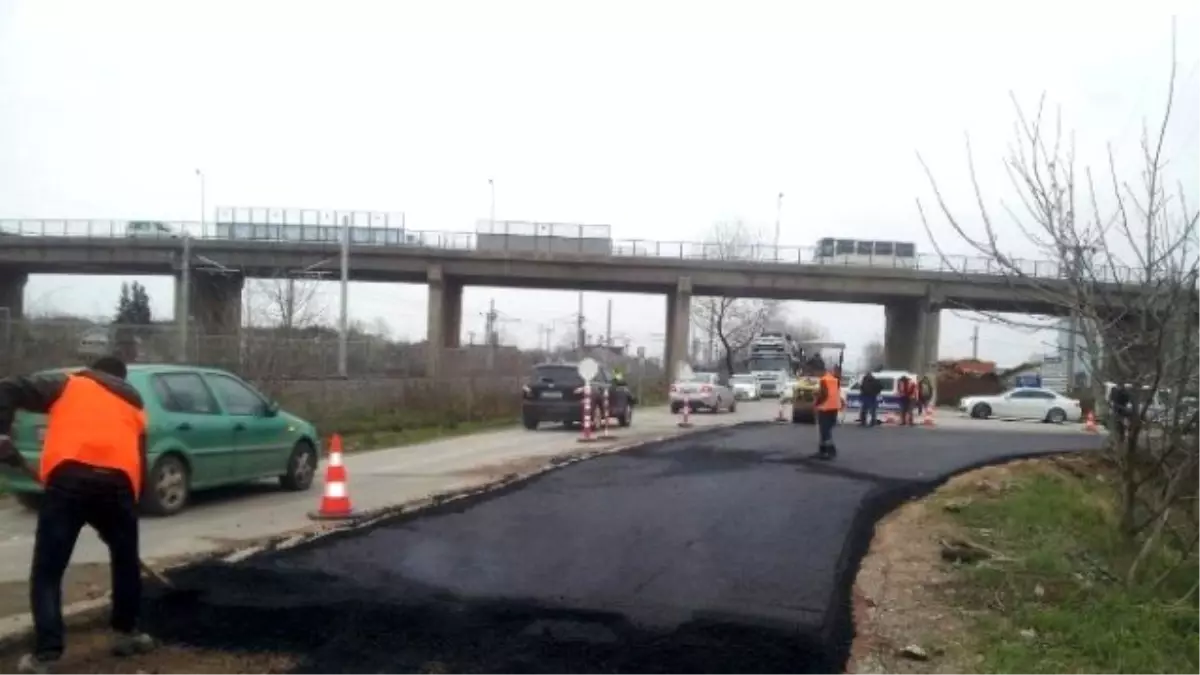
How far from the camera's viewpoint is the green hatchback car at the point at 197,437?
10.5 metres

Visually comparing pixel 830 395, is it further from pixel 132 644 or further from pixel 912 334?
pixel 912 334

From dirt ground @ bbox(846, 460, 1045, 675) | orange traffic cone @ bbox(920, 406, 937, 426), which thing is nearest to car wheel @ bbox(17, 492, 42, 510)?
dirt ground @ bbox(846, 460, 1045, 675)

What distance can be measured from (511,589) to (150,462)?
16.2ft

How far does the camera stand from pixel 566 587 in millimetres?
7395

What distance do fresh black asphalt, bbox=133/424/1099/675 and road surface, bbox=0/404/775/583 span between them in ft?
4.33

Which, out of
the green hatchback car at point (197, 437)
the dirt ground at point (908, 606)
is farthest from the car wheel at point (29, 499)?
the dirt ground at point (908, 606)

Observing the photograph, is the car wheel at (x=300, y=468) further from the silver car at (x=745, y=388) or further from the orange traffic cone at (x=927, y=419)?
the silver car at (x=745, y=388)

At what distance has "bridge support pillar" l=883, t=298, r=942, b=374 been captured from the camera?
57.7m

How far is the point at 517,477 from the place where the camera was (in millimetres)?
14094

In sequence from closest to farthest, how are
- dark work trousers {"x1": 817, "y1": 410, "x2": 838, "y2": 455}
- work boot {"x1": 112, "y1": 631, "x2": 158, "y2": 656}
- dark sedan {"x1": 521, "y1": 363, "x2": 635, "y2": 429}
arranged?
1. work boot {"x1": 112, "y1": 631, "x2": 158, "y2": 656}
2. dark work trousers {"x1": 817, "y1": 410, "x2": 838, "y2": 455}
3. dark sedan {"x1": 521, "y1": 363, "x2": 635, "y2": 429}

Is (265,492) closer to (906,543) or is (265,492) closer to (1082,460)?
(906,543)

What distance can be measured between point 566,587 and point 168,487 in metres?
5.30

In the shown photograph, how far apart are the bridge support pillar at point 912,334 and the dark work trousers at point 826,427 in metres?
38.2

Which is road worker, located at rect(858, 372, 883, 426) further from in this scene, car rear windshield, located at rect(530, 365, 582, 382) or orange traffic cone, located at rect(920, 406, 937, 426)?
car rear windshield, located at rect(530, 365, 582, 382)
